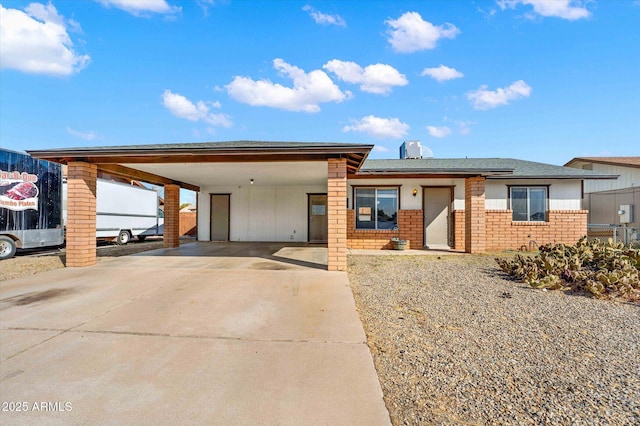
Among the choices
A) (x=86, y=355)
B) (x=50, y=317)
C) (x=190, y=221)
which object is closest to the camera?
(x=86, y=355)

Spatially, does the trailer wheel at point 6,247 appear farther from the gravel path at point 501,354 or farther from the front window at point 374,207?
the front window at point 374,207

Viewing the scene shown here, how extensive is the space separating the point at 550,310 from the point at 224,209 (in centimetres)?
1298

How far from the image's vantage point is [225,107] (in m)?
16.7

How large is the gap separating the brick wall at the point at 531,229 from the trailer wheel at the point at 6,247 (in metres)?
15.6

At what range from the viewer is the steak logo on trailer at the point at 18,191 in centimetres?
854

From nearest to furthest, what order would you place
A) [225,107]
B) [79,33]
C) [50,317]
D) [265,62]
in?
[50,317] → [79,33] → [265,62] → [225,107]

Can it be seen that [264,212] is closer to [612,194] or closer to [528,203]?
[528,203]

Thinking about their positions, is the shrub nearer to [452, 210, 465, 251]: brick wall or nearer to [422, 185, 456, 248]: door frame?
[452, 210, 465, 251]: brick wall

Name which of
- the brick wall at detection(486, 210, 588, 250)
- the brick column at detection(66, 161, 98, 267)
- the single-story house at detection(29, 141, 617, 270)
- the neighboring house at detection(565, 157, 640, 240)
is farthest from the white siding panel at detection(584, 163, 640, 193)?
the brick column at detection(66, 161, 98, 267)

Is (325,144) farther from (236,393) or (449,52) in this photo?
(449,52)

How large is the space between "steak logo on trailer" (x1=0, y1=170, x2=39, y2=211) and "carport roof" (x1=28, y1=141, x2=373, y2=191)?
2.27 meters

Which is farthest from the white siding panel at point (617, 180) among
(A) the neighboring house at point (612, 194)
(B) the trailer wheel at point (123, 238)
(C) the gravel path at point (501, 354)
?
(B) the trailer wheel at point (123, 238)

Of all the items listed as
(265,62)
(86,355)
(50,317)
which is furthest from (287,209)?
(86,355)

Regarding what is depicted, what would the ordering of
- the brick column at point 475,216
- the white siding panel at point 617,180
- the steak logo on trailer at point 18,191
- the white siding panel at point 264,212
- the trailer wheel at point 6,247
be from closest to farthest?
1. the steak logo on trailer at point 18,191
2. the trailer wheel at point 6,247
3. the brick column at point 475,216
4. the white siding panel at point 617,180
5. the white siding panel at point 264,212
